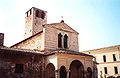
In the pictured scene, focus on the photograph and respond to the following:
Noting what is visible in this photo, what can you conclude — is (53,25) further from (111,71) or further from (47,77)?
(111,71)

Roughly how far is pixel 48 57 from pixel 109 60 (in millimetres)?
24025

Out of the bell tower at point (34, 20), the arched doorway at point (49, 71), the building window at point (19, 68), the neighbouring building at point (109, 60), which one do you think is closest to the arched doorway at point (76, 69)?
the arched doorway at point (49, 71)

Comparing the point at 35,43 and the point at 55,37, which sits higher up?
the point at 55,37

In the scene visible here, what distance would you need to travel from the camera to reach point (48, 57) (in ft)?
51.1

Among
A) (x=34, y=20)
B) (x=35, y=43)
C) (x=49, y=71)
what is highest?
(x=34, y=20)

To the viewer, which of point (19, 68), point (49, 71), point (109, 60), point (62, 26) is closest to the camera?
point (19, 68)

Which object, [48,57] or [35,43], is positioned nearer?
[48,57]

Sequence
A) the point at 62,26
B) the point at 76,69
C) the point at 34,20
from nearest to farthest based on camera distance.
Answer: the point at 76,69 < the point at 62,26 < the point at 34,20

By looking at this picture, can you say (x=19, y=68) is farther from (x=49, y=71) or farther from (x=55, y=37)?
(x=55, y=37)

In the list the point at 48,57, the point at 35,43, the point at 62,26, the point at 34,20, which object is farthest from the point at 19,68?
the point at 34,20

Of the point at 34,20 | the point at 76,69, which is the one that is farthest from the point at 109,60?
the point at 34,20

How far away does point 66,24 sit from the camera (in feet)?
65.8

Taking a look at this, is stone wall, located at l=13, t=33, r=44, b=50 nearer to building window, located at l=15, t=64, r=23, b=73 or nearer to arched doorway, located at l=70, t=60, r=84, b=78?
building window, located at l=15, t=64, r=23, b=73

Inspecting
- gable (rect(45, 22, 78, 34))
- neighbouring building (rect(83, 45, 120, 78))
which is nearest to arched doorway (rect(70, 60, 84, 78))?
gable (rect(45, 22, 78, 34))
